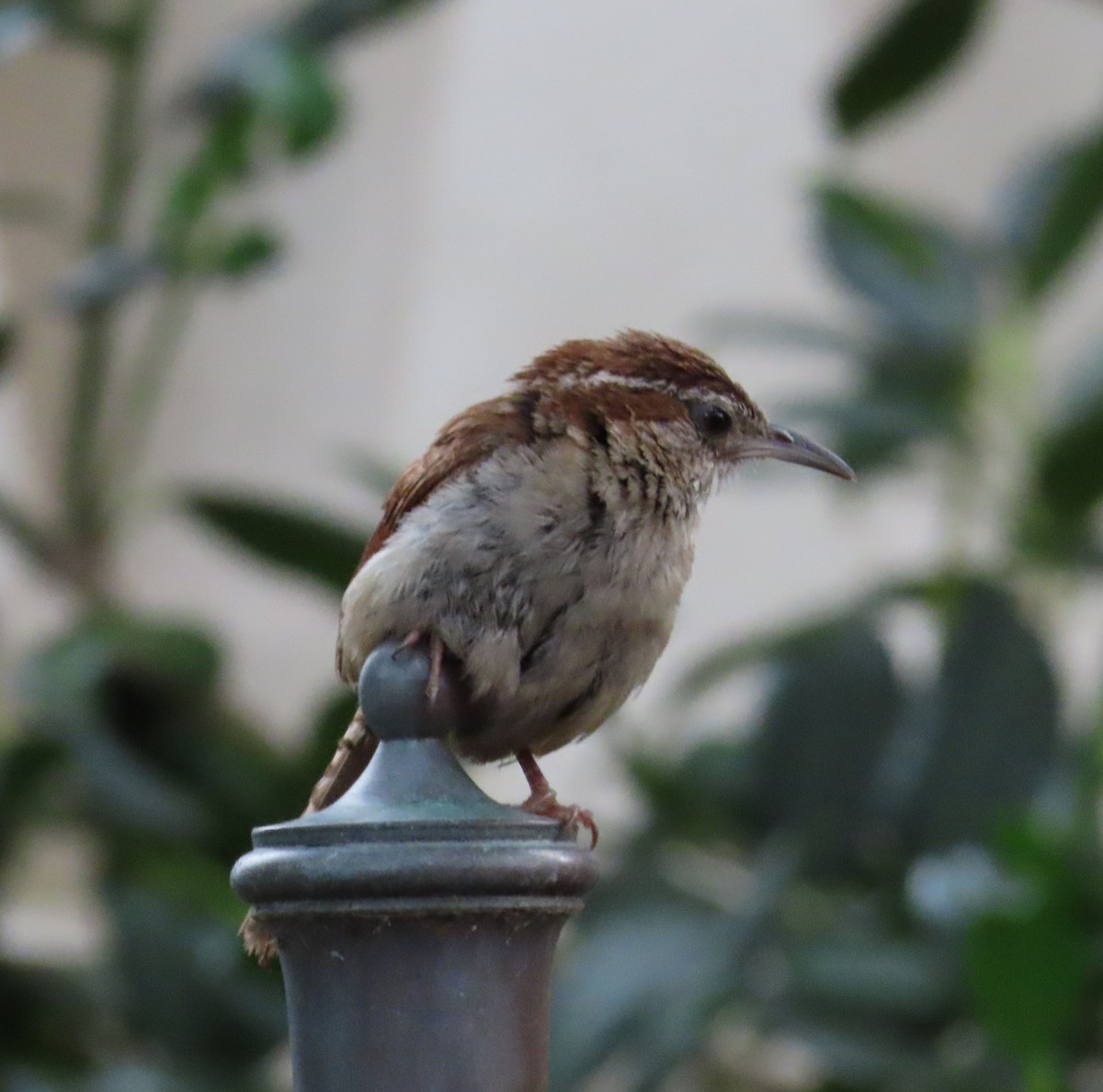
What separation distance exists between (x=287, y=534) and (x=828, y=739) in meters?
1.17

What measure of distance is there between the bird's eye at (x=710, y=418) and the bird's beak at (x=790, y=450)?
0.05 meters

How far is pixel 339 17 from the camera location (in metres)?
3.78

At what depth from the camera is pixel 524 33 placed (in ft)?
20.0

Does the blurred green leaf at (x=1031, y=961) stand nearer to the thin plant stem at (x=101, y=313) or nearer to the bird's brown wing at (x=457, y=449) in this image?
the bird's brown wing at (x=457, y=449)

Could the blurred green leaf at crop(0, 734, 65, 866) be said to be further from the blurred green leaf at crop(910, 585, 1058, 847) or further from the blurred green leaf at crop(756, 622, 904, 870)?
the blurred green leaf at crop(910, 585, 1058, 847)

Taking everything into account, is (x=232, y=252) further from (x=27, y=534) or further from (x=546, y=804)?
(x=546, y=804)

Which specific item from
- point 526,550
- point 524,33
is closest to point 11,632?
point 524,33

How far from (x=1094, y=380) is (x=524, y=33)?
3.09 meters

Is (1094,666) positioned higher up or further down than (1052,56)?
further down

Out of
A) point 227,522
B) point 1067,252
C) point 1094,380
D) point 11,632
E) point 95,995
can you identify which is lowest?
point 95,995

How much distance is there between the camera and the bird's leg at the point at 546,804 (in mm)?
1419

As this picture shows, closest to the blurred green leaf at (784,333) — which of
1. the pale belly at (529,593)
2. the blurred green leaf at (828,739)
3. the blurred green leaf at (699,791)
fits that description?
the blurred green leaf at (828,739)

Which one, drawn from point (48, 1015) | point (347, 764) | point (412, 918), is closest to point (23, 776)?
point (48, 1015)

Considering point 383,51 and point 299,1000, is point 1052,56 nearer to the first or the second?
point 383,51
